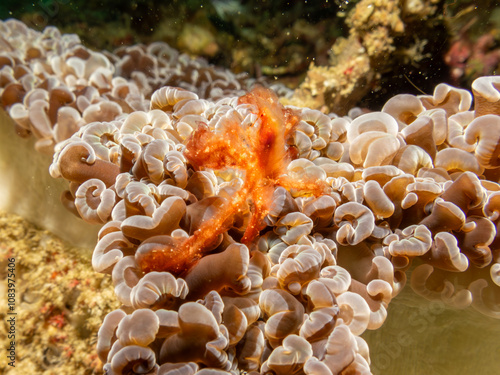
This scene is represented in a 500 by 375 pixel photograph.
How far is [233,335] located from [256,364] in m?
0.20

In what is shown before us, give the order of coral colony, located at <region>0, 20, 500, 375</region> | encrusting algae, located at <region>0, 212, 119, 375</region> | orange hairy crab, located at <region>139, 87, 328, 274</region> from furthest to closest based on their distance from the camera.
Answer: encrusting algae, located at <region>0, 212, 119, 375</region> → orange hairy crab, located at <region>139, 87, 328, 274</region> → coral colony, located at <region>0, 20, 500, 375</region>

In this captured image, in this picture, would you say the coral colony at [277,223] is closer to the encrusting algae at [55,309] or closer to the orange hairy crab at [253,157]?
the orange hairy crab at [253,157]

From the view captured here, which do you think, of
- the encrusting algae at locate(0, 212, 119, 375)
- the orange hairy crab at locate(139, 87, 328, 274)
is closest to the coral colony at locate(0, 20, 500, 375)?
the orange hairy crab at locate(139, 87, 328, 274)

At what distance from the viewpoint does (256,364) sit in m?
1.37

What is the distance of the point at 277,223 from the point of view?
1646mm

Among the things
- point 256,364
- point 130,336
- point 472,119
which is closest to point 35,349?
point 130,336

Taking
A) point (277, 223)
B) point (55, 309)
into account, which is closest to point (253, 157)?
point (277, 223)

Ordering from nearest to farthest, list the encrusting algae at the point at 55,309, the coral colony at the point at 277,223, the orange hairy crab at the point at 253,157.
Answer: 1. the coral colony at the point at 277,223
2. the orange hairy crab at the point at 253,157
3. the encrusting algae at the point at 55,309

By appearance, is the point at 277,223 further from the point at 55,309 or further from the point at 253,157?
the point at 55,309

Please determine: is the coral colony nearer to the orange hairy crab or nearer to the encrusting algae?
the orange hairy crab

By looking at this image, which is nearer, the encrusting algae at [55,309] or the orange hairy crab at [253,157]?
the orange hairy crab at [253,157]

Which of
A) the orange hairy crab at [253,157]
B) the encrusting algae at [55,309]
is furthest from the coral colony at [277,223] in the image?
the encrusting algae at [55,309]

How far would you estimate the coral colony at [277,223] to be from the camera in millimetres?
1280

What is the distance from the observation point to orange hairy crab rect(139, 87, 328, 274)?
1.57 metres
